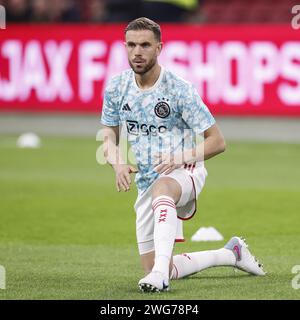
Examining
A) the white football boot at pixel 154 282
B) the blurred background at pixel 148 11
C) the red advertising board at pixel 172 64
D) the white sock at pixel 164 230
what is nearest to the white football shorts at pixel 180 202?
the white sock at pixel 164 230

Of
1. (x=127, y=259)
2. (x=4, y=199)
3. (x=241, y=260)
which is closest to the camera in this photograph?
(x=241, y=260)

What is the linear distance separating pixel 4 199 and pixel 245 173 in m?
4.21

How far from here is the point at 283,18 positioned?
22.7 metres

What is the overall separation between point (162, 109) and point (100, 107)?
13796mm

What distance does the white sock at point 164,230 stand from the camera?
26.2 ft

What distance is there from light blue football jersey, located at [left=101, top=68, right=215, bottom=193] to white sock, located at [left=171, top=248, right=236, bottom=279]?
0.69m

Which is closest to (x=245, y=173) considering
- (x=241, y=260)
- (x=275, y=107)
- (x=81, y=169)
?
(x=81, y=169)

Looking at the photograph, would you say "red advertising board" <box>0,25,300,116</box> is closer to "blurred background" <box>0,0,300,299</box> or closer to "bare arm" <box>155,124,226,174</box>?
"blurred background" <box>0,0,300,299</box>

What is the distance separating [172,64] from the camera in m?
21.6

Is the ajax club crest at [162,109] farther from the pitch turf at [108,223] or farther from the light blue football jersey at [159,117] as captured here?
the pitch turf at [108,223]

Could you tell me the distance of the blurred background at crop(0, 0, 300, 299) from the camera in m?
13.2

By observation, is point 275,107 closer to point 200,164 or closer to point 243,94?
point 243,94

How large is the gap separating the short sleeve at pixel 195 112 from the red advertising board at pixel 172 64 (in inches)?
478

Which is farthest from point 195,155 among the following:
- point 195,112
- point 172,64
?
point 172,64
